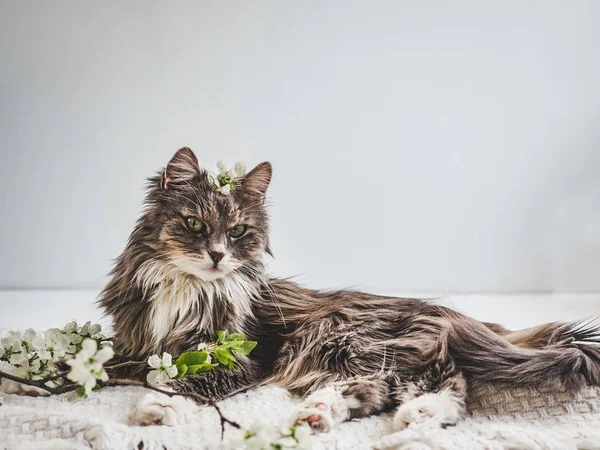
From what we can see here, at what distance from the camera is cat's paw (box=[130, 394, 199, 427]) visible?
4.36ft

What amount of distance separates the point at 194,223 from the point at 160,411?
0.47 metres

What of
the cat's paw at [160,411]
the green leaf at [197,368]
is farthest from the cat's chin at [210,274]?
the cat's paw at [160,411]

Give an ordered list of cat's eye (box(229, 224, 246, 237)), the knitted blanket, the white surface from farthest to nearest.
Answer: the white surface
cat's eye (box(229, 224, 246, 237))
the knitted blanket

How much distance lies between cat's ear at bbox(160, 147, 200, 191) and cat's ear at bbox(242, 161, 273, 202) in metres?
0.14


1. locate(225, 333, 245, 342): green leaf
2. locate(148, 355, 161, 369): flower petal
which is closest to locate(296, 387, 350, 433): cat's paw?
locate(225, 333, 245, 342): green leaf

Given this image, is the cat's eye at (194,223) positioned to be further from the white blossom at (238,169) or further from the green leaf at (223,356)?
the green leaf at (223,356)

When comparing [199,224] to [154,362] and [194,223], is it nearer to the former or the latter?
[194,223]

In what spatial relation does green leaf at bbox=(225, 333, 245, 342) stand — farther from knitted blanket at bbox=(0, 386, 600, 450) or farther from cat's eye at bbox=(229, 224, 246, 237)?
cat's eye at bbox=(229, 224, 246, 237)

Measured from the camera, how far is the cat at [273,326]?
4.85 ft

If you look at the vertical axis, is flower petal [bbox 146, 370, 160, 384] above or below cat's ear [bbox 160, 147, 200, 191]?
below

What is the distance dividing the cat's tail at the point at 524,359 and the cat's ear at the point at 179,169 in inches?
29.3

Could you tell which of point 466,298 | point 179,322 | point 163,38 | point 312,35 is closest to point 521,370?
point 179,322

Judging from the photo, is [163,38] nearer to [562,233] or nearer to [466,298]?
[466,298]

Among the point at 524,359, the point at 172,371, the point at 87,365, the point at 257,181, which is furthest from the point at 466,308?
the point at 87,365
